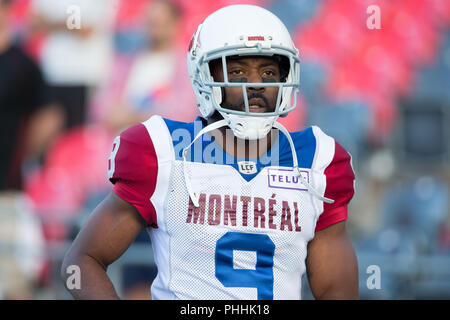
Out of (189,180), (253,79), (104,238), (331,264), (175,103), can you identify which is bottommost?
(331,264)

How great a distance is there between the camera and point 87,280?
1759 mm

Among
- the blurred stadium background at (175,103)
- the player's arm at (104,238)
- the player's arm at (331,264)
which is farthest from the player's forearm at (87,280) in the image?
the blurred stadium background at (175,103)

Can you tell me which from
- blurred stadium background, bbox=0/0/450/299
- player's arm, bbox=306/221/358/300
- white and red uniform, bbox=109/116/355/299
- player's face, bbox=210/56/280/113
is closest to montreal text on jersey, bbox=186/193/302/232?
white and red uniform, bbox=109/116/355/299

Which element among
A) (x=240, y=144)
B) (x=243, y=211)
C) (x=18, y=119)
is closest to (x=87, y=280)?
(x=243, y=211)

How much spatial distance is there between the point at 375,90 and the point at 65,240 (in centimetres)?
231

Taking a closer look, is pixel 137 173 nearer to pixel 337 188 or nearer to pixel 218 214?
pixel 218 214

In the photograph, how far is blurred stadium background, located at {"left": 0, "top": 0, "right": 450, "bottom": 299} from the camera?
14.9ft

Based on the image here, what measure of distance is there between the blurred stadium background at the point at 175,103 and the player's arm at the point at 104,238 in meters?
2.50

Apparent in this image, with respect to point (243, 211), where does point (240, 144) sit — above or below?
above

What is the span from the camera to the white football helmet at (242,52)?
1.88m

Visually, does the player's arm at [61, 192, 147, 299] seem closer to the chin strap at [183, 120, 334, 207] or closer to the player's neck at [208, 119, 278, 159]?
the chin strap at [183, 120, 334, 207]

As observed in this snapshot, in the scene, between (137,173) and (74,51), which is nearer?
(137,173)

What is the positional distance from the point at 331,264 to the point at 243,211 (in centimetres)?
31
